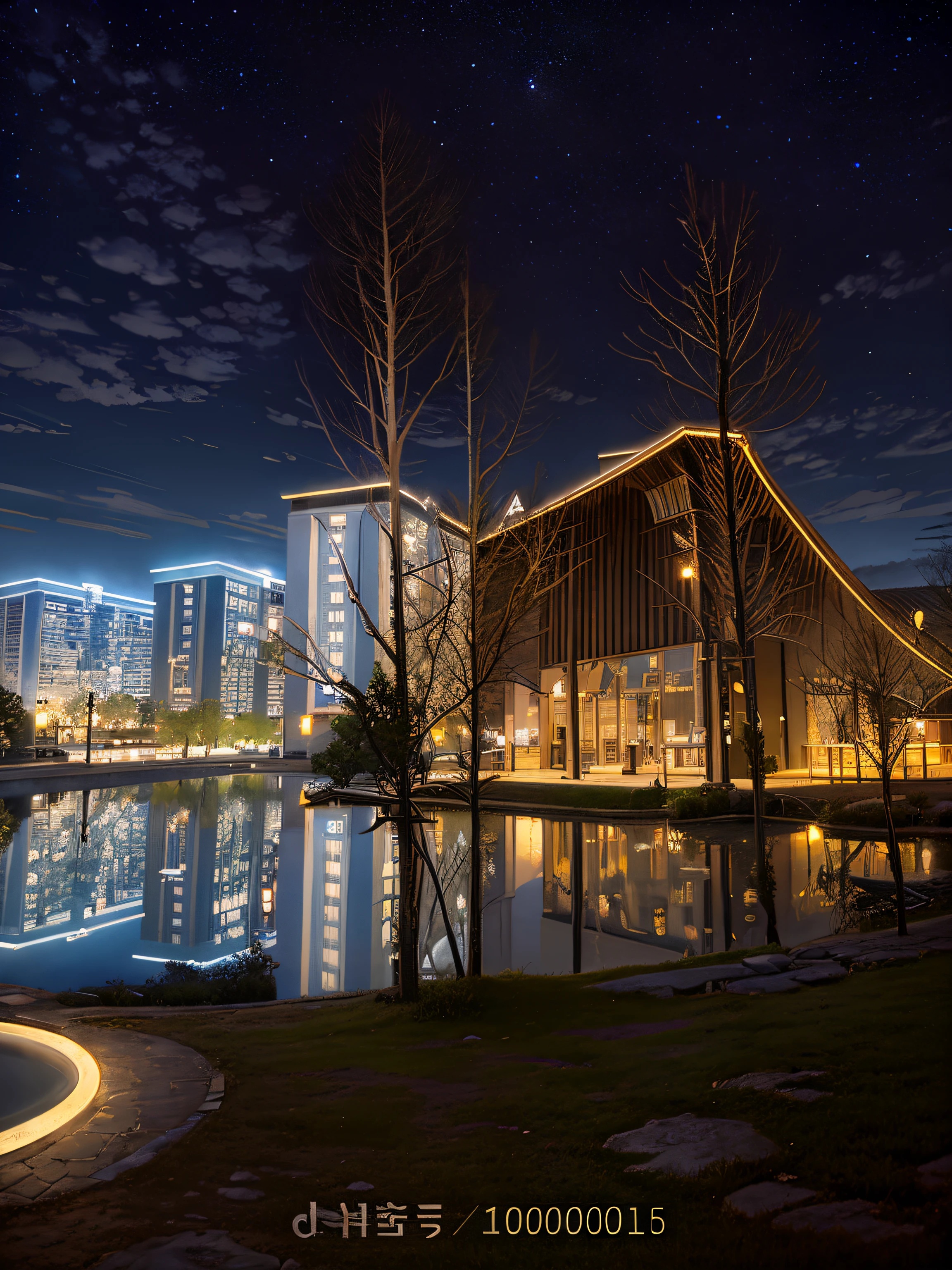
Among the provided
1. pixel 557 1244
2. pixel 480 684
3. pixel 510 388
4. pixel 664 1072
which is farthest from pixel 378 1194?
pixel 510 388

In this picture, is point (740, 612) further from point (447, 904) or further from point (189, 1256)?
point (189, 1256)

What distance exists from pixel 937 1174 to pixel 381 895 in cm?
1233

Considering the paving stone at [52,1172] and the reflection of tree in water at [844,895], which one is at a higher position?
the paving stone at [52,1172]

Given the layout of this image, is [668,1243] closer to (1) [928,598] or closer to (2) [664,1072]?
(2) [664,1072]

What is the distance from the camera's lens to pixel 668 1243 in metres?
2.40

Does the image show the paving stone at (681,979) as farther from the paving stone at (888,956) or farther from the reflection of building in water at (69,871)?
the reflection of building in water at (69,871)

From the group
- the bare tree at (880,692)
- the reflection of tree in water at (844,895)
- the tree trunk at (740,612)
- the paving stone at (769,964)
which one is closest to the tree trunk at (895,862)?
the bare tree at (880,692)

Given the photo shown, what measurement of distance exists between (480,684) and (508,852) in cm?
1100

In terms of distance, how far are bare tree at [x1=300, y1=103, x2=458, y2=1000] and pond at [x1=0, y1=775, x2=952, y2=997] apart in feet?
12.0

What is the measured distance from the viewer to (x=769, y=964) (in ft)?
20.8

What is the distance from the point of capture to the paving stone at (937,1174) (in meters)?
2.30

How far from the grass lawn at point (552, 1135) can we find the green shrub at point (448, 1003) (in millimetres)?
352

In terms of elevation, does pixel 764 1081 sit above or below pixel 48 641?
below

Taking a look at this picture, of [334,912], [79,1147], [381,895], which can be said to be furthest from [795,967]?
[381,895]
